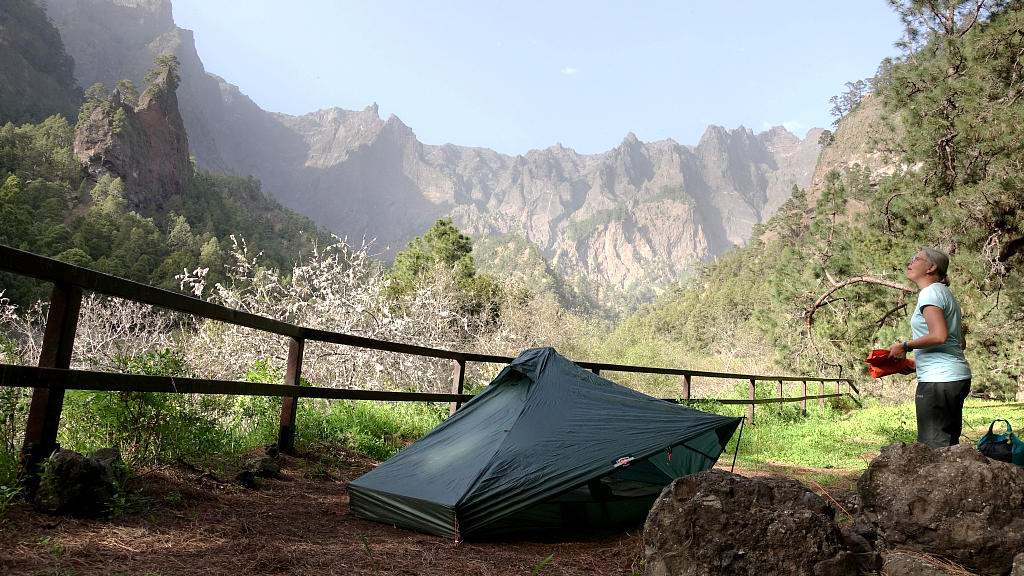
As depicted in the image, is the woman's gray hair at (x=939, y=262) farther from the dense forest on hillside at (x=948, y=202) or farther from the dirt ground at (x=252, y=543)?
the dense forest on hillside at (x=948, y=202)

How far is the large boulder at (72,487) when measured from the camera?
7.61ft

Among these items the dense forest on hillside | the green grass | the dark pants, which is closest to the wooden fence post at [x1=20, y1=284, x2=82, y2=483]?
the dark pants

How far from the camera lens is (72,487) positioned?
7.70ft

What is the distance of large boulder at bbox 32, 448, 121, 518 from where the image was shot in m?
2.32

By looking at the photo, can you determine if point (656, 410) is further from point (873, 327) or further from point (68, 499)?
point (873, 327)

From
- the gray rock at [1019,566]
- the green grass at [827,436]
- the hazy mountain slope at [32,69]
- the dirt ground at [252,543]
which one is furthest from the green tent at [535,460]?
the hazy mountain slope at [32,69]

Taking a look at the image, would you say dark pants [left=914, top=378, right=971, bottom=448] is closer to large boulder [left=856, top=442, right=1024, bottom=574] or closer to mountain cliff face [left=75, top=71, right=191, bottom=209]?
large boulder [left=856, top=442, right=1024, bottom=574]

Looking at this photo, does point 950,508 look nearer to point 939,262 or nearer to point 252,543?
point 939,262

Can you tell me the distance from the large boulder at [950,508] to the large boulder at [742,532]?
1.24 ft

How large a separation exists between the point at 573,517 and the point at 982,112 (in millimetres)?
7715

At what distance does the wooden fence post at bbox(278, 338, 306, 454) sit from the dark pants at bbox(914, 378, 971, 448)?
3.75 m

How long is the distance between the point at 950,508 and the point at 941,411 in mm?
1182

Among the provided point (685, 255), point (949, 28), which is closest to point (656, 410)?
point (949, 28)

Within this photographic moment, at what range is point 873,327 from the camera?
984cm
